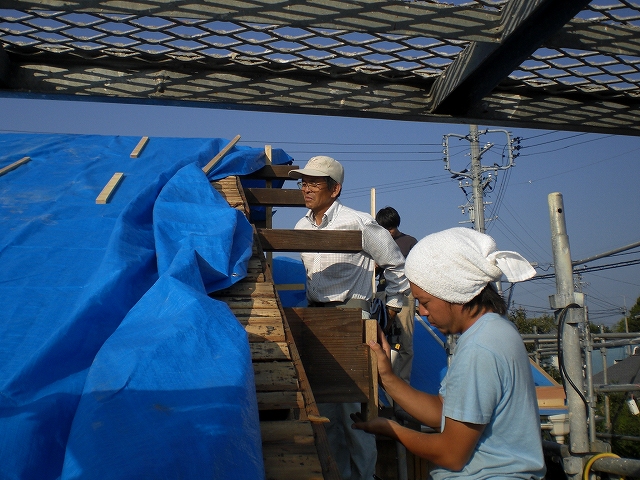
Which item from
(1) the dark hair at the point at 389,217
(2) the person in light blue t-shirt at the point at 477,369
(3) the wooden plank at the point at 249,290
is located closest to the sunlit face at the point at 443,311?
(2) the person in light blue t-shirt at the point at 477,369

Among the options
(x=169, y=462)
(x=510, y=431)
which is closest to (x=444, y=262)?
(x=510, y=431)

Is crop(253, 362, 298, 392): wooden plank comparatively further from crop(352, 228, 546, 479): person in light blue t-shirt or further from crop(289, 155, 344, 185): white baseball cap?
crop(289, 155, 344, 185): white baseball cap

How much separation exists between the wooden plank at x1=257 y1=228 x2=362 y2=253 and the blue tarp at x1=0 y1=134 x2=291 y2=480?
22 centimetres

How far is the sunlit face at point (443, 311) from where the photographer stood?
1812 millimetres

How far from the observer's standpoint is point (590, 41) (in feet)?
6.64

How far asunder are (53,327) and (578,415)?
2.85m

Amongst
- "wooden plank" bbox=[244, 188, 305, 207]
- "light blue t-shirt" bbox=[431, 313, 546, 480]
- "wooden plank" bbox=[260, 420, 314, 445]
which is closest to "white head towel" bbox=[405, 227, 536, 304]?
"light blue t-shirt" bbox=[431, 313, 546, 480]

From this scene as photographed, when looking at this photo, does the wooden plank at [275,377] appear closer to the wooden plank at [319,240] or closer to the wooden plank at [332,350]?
the wooden plank at [332,350]

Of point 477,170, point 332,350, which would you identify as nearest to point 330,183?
point 332,350

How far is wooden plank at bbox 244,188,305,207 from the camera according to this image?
4.56 m

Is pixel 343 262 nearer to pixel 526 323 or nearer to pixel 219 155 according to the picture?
pixel 219 155

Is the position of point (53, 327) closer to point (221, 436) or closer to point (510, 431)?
point (221, 436)

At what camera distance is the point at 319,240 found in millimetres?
3195

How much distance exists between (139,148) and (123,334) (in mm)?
3611
